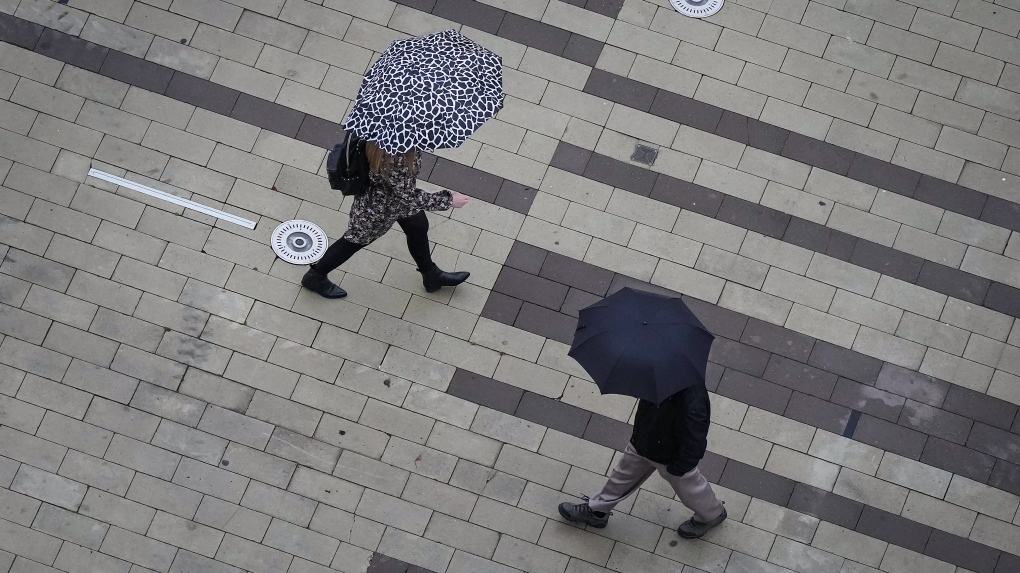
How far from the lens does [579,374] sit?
24.5 ft

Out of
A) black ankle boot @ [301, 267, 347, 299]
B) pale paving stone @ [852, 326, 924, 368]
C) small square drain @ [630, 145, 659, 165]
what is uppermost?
small square drain @ [630, 145, 659, 165]

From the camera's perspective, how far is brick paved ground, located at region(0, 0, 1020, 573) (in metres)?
7.12

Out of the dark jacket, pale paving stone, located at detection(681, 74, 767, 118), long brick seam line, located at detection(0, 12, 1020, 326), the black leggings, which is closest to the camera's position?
the dark jacket

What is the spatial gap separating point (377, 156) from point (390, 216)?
547 millimetres

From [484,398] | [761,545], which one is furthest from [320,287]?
[761,545]

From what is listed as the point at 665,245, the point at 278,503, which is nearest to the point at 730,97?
the point at 665,245

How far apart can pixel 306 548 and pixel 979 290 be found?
5.15m

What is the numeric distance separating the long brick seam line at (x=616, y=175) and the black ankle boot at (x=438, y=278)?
71 cm

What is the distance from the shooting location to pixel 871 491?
7289 mm

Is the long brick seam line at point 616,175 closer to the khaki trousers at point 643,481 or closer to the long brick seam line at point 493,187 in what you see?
the long brick seam line at point 493,187

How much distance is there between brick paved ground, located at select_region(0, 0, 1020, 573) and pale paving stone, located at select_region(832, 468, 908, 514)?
2 centimetres

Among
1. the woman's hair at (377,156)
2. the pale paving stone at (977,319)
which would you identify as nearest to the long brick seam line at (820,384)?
the pale paving stone at (977,319)

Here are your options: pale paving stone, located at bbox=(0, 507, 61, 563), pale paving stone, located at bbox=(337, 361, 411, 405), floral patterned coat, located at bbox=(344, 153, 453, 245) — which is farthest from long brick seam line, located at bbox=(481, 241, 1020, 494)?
pale paving stone, located at bbox=(0, 507, 61, 563)

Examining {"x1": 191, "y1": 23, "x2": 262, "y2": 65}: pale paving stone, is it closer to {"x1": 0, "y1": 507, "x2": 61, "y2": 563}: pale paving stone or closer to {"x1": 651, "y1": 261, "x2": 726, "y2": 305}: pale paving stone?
{"x1": 651, "y1": 261, "x2": 726, "y2": 305}: pale paving stone
